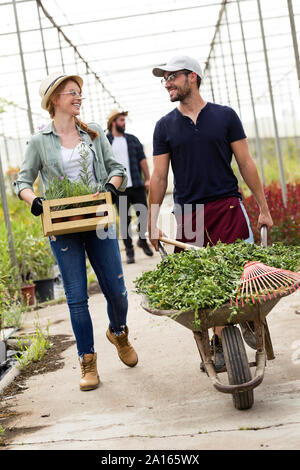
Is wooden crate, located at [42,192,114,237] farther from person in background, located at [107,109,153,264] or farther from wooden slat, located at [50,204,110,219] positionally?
person in background, located at [107,109,153,264]

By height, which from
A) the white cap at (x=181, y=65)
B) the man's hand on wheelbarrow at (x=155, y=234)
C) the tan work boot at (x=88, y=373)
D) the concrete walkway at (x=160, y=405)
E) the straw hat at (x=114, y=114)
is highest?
the straw hat at (x=114, y=114)

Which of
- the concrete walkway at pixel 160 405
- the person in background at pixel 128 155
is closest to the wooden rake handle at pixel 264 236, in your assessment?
the concrete walkway at pixel 160 405

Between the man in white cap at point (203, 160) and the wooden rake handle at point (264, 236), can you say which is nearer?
the wooden rake handle at point (264, 236)

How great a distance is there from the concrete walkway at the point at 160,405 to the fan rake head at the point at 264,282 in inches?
21.0

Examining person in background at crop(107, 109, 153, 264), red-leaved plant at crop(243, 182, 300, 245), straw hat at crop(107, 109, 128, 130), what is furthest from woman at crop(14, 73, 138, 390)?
person in background at crop(107, 109, 153, 264)

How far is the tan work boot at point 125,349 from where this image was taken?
404 cm

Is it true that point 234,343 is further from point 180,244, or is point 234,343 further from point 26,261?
point 26,261

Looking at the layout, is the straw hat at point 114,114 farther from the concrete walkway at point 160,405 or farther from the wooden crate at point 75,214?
the wooden crate at point 75,214

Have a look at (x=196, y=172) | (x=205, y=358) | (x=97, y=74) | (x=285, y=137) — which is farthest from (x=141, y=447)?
(x=97, y=74)

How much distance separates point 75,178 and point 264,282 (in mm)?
1283

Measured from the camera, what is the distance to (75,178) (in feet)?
12.3

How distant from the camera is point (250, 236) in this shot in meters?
3.71

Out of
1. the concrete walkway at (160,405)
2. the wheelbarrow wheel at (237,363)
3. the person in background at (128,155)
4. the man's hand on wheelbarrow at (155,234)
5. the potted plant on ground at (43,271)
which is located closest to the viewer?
the concrete walkway at (160,405)

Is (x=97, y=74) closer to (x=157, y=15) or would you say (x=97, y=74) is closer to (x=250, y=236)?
(x=157, y=15)
